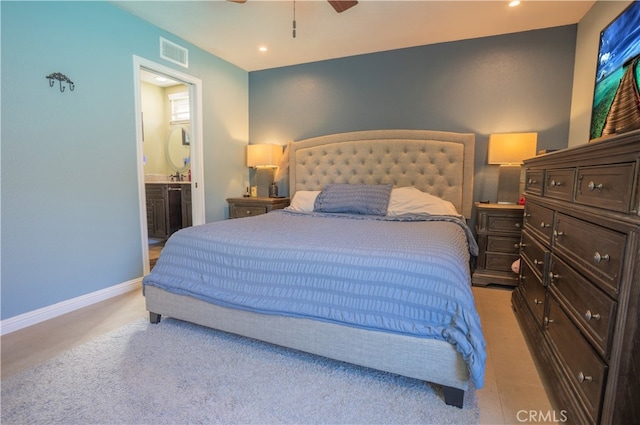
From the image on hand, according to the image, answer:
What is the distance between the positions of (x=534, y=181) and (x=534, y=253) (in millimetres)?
507

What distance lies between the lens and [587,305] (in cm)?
116

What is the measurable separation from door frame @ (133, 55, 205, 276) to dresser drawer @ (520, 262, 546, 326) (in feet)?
10.8

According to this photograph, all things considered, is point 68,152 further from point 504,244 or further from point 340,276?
point 504,244

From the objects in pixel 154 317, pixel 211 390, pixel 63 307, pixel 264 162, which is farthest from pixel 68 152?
pixel 211 390

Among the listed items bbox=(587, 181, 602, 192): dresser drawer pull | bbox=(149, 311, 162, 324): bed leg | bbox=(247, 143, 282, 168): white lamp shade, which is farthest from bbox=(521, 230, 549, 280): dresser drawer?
bbox=(247, 143, 282, 168): white lamp shade

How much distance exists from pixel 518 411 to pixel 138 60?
3807mm

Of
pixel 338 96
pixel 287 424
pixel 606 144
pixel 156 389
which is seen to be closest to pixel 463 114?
pixel 338 96

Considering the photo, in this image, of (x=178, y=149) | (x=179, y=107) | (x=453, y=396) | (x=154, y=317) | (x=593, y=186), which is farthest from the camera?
(x=178, y=149)

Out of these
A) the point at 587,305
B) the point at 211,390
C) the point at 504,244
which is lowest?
the point at 211,390

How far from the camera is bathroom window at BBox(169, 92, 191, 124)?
5207 millimetres

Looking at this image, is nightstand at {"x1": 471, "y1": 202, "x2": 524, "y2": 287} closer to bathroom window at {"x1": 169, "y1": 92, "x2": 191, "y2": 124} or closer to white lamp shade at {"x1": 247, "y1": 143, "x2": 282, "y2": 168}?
white lamp shade at {"x1": 247, "y1": 143, "x2": 282, "y2": 168}

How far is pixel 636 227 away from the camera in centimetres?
91

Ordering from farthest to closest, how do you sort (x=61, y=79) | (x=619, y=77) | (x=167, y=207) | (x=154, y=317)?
(x=167, y=207)
(x=61, y=79)
(x=154, y=317)
(x=619, y=77)

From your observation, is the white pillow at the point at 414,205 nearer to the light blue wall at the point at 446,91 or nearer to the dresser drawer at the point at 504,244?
the dresser drawer at the point at 504,244
